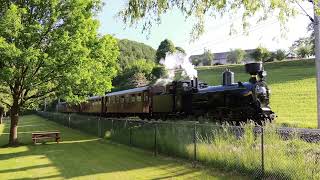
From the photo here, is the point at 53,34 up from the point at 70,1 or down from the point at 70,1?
down

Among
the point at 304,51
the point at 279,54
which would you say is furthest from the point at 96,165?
the point at 304,51

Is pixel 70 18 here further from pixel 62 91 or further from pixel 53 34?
pixel 62 91

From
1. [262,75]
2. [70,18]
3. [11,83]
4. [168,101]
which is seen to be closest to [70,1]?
[70,18]

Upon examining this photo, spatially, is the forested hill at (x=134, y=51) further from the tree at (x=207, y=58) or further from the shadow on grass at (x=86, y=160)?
the shadow on grass at (x=86, y=160)

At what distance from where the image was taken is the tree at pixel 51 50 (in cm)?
2050

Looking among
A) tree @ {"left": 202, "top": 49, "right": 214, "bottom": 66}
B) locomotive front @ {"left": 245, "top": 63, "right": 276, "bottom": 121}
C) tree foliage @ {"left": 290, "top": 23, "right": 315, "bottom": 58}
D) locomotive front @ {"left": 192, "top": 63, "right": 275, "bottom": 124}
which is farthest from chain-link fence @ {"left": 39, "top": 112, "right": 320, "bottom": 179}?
tree @ {"left": 202, "top": 49, "right": 214, "bottom": 66}

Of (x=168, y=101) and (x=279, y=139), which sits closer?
(x=279, y=139)

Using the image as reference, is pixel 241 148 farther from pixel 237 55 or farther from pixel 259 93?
pixel 237 55

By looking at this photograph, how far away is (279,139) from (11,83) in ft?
50.2

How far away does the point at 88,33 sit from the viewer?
22859 millimetres

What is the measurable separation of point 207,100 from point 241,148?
10224 mm

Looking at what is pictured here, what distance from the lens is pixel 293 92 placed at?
1913 inches

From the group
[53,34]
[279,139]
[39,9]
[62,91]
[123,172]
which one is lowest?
[123,172]

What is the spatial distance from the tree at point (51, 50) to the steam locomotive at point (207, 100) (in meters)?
4.02
